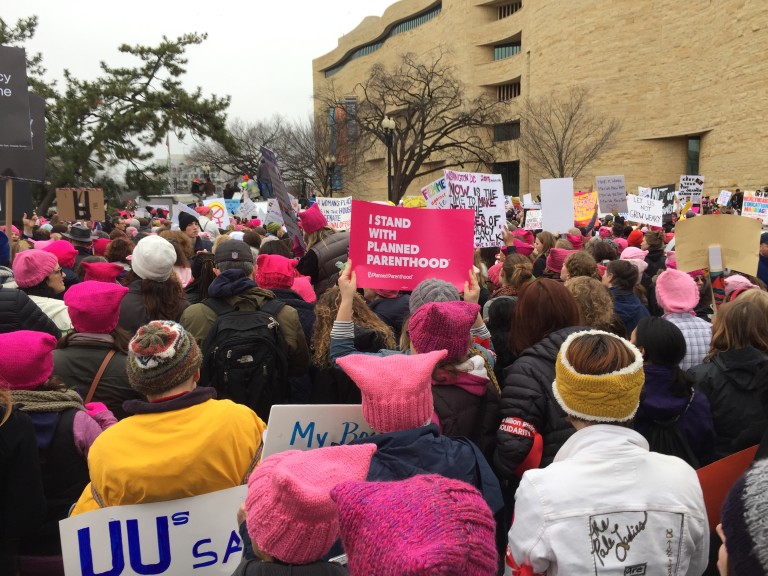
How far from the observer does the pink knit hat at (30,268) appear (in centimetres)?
482

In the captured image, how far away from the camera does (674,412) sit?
297 centimetres

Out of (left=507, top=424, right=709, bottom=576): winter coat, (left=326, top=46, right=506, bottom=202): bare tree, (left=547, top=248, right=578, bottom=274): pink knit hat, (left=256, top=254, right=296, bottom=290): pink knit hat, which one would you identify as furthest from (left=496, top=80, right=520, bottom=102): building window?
(left=507, top=424, right=709, bottom=576): winter coat

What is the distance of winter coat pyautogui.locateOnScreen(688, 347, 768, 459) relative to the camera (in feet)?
10.3

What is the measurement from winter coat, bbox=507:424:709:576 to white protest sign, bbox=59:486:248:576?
1.11 metres

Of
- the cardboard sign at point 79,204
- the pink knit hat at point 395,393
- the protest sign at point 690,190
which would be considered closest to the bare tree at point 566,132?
the protest sign at point 690,190

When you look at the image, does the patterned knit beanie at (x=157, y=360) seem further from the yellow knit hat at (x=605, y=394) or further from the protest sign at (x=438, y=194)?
the protest sign at (x=438, y=194)

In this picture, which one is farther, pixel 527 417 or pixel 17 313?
pixel 17 313

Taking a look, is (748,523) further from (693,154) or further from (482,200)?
(693,154)

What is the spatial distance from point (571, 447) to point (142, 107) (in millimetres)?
20360

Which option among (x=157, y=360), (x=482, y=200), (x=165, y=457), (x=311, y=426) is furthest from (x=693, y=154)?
(x=165, y=457)

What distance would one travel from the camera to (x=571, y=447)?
2.11m

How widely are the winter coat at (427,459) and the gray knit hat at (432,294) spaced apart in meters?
1.21

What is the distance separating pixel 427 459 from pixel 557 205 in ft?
24.8

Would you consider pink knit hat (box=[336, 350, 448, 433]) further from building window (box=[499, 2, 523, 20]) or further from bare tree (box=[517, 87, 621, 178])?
building window (box=[499, 2, 523, 20])
